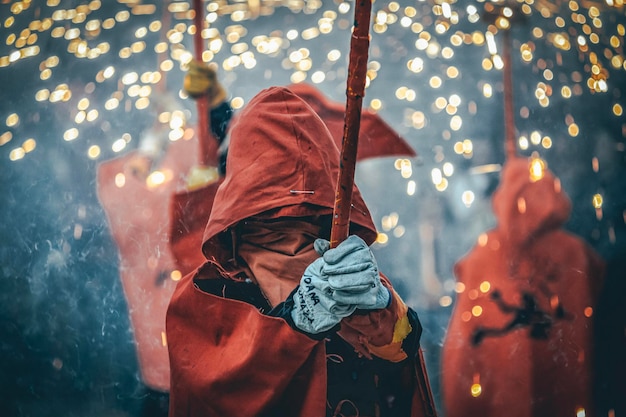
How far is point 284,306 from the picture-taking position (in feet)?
4.28

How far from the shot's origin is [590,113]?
80.5 inches

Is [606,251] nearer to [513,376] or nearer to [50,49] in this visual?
[513,376]

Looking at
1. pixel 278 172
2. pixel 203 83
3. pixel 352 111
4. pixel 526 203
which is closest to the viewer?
pixel 352 111

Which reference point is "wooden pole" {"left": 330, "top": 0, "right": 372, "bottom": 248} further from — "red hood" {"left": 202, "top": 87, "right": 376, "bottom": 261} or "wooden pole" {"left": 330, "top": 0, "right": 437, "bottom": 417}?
"red hood" {"left": 202, "top": 87, "right": 376, "bottom": 261}

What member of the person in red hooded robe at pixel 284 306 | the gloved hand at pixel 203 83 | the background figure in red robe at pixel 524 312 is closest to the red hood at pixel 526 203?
the background figure in red robe at pixel 524 312

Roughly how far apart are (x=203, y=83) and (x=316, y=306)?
955 mm

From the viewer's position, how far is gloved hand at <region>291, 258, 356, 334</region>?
1213mm

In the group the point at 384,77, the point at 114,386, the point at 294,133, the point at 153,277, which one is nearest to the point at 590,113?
the point at 384,77

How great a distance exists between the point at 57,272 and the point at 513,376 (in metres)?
1.35

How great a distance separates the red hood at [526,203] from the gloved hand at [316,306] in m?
1.03

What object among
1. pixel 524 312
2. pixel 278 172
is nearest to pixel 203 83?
pixel 278 172

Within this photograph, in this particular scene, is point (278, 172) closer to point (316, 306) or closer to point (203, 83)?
point (316, 306)

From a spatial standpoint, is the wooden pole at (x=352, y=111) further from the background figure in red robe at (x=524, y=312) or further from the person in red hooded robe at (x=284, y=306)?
the background figure in red robe at (x=524, y=312)

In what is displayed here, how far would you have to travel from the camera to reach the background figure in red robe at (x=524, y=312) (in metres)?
1.91
